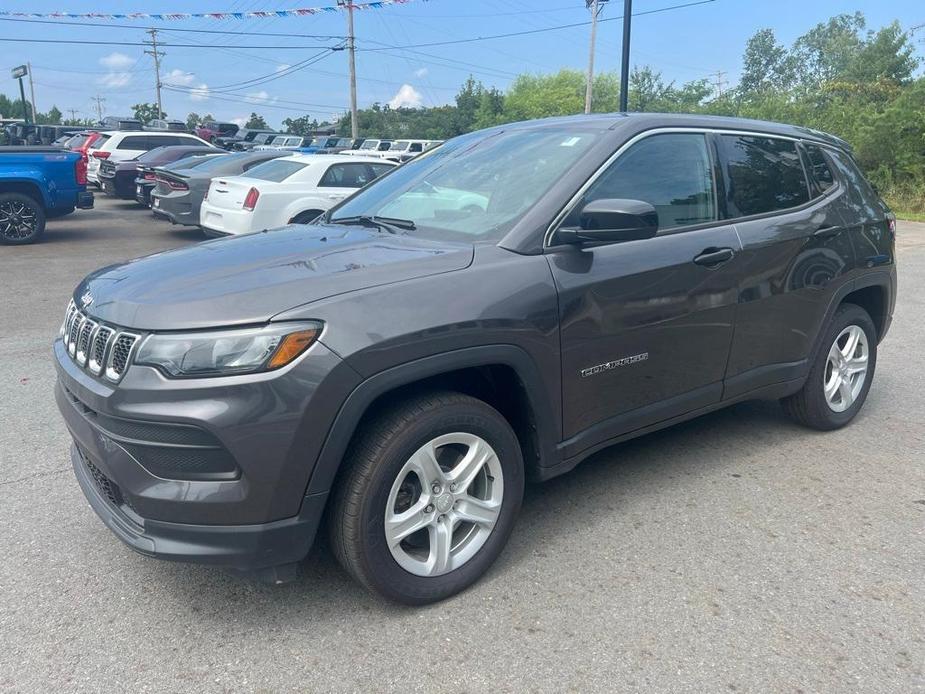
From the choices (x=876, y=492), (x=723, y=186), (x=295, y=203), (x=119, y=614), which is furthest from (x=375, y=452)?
(x=295, y=203)

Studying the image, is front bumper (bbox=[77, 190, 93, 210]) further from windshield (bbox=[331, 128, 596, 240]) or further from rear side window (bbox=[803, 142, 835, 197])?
rear side window (bbox=[803, 142, 835, 197])

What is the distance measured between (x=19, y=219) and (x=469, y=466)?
12529 mm

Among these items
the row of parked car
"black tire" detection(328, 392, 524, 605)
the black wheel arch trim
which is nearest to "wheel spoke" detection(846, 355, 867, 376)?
the black wheel arch trim

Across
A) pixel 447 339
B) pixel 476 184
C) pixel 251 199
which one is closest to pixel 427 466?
pixel 447 339

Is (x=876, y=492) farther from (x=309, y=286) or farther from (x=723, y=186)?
(x=309, y=286)

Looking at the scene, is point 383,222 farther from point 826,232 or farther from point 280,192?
point 280,192

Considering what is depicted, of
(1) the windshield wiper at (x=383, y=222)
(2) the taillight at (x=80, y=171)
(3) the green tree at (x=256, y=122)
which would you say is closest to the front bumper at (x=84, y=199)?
(2) the taillight at (x=80, y=171)

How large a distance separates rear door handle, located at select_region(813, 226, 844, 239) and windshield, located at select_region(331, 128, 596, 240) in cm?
152

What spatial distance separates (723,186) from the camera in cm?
391

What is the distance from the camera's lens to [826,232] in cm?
429

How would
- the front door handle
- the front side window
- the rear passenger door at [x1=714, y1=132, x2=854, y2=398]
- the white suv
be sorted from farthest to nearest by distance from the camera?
the white suv < the rear passenger door at [x1=714, y1=132, x2=854, y2=398] < the front door handle < the front side window

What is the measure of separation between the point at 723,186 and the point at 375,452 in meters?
2.32

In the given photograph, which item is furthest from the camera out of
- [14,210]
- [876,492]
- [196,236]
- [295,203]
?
[196,236]

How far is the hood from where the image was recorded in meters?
2.53
